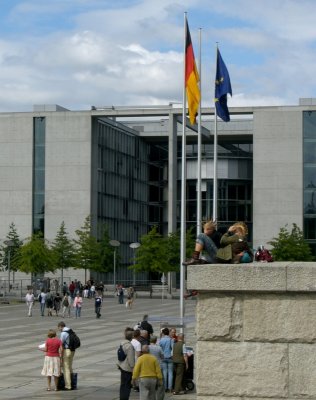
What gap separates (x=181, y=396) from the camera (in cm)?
2134

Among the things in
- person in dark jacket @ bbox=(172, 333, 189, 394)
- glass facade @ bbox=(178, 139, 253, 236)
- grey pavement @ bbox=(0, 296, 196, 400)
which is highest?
glass facade @ bbox=(178, 139, 253, 236)

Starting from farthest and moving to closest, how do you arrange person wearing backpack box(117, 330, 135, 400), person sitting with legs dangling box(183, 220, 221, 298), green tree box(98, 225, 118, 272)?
green tree box(98, 225, 118, 272) < person wearing backpack box(117, 330, 135, 400) < person sitting with legs dangling box(183, 220, 221, 298)

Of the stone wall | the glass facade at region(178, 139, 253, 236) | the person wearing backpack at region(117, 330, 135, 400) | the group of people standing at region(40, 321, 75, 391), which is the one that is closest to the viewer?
the stone wall

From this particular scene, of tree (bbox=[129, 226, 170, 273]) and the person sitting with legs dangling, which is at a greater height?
tree (bbox=[129, 226, 170, 273])

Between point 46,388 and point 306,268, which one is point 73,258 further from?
point 306,268

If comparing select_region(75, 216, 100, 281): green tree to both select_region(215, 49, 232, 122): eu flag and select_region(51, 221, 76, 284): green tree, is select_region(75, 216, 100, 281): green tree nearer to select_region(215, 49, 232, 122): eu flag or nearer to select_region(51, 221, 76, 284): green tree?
select_region(51, 221, 76, 284): green tree

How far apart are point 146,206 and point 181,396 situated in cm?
10067

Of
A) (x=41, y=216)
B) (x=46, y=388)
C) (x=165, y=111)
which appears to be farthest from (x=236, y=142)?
(x=46, y=388)

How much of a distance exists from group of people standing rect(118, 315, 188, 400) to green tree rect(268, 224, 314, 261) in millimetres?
65249

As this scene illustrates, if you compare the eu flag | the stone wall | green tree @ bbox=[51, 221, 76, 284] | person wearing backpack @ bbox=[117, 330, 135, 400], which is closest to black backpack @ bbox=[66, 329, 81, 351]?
person wearing backpack @ bbox=[117, 330, 135, 400]

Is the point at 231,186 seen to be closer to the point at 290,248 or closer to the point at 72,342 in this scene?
the point at 290,248

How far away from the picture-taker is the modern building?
3858 inches

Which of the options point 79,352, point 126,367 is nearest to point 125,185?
point 79,352

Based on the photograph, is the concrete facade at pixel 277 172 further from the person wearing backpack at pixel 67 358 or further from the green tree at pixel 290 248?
the person wearing backpack at pixel 67 358
